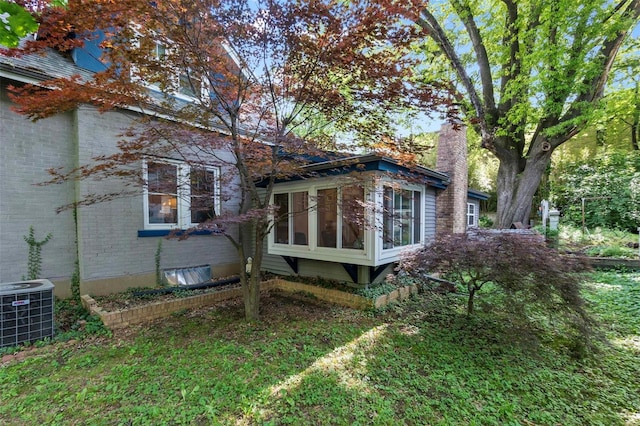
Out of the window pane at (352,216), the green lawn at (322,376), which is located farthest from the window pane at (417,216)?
the green lawn at (322,376)

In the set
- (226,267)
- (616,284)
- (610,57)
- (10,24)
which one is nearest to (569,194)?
(610,57)

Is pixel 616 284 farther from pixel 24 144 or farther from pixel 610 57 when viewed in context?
pixel 24 144

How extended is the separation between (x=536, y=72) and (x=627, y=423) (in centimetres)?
998

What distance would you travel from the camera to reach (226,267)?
23.3ft

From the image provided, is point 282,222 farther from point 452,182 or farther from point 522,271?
point 452,182

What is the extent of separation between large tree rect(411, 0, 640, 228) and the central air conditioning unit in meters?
9.04

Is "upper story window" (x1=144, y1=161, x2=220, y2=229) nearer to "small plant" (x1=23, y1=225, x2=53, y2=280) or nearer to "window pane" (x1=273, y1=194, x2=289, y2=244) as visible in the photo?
"window pane" (x1=273, y1=194, x2=289, y2=244)

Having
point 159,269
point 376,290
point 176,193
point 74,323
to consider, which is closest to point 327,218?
point 376,290

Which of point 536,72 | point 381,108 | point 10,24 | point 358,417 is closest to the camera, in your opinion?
point 10,24

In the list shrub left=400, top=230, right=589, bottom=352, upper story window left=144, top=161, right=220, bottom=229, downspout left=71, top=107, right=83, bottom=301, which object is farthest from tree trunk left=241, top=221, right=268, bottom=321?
downspout left=71, top=107, right=83, bottom=301

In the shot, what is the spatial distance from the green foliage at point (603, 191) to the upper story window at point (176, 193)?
1618 centimetres

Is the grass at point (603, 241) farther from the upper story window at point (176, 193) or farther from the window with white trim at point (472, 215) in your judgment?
the upper story window at point (176, 193)

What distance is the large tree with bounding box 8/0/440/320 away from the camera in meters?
3.31

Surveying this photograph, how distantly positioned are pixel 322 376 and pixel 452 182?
7.25m
